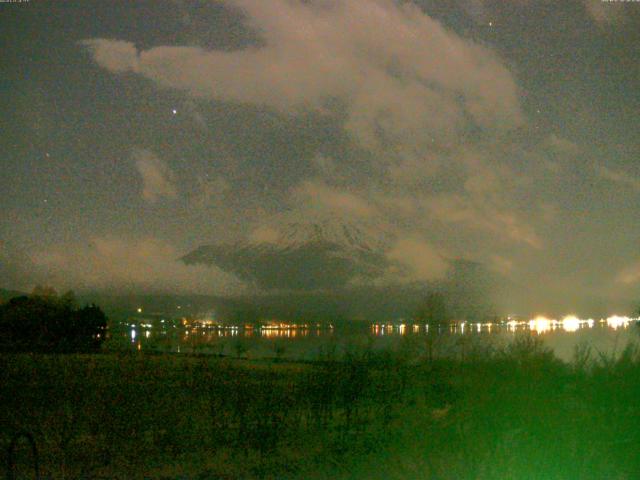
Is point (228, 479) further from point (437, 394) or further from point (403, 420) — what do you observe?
point (437, 394)

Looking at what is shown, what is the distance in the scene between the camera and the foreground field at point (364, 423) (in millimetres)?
12258

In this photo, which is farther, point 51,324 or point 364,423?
point 51,324

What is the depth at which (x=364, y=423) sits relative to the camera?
16938 mm

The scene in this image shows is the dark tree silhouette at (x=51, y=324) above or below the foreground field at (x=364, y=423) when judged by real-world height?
above

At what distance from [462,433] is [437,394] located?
5.49 metres

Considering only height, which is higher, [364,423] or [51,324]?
[51,324]

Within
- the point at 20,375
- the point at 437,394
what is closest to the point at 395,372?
the point at 437,394

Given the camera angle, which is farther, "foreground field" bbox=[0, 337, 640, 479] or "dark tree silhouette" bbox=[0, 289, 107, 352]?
"dark tree silhouette" bbox=[0, 289, 107, 352]

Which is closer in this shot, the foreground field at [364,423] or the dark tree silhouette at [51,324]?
the foreground field at [364,423]

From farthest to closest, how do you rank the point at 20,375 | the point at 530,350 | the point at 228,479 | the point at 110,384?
the point at 20,375 → the point at 110,384 → the point at 530,350 → the point at 228,479

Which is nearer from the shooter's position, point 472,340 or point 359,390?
point 359,390

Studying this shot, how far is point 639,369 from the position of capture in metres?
15.7

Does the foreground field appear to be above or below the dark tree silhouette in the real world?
below

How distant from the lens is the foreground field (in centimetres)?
1226
